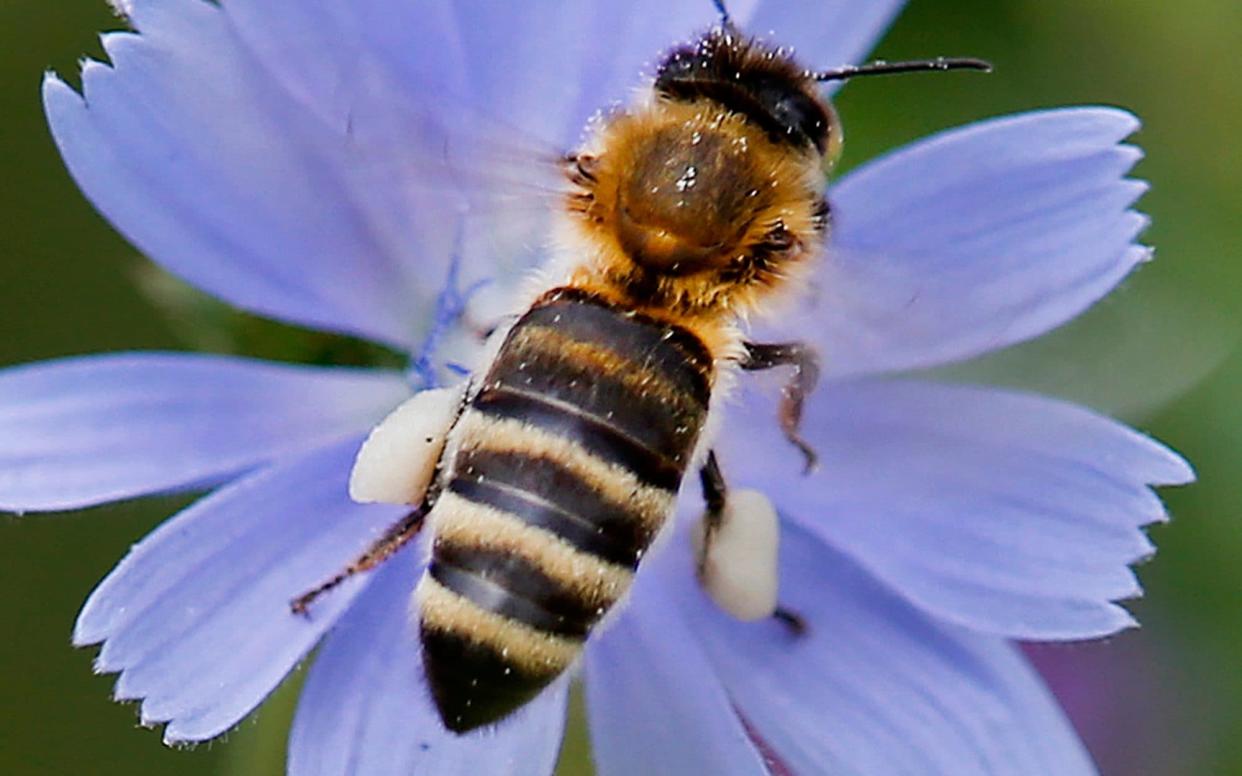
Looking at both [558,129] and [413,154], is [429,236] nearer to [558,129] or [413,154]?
[558,129]

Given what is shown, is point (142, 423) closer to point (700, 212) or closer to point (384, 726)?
point (384, 726)

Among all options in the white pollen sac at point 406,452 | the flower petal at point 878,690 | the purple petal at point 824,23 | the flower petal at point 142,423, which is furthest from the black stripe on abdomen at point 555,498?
the purple petal at point 824,23

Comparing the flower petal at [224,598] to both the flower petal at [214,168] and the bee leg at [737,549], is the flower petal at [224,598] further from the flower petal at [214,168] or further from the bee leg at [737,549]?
the bee leg at [737,549]

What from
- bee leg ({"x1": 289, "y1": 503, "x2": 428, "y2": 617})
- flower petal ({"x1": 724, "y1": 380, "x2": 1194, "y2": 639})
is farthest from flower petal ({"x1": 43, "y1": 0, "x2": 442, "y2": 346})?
flower petal ({"x1": 724, "y1": 380, "x2": 1194, "y2": 639})

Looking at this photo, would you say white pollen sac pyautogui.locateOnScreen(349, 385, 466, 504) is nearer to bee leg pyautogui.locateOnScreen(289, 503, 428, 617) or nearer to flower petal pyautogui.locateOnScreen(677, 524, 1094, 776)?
bee leg pyautogui.locateOnScreen(289, 503, 428, 617)

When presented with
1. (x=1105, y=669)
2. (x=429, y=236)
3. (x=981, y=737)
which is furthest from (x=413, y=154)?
(x=1105, y=669)

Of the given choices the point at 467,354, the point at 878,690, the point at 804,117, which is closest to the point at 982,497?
the point at 878,690
